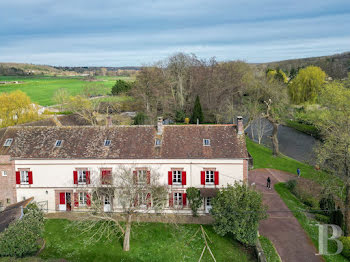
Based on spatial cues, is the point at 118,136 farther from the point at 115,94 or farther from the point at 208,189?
the point at 115,94

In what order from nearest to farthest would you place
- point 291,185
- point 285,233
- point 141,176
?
point 285,233 → point 141,176 → point 291,185

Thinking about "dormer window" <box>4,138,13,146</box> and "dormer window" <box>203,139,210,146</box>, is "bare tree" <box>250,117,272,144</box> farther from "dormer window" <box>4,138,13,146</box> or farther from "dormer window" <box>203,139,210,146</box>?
"dormer window" <box>4,138,13,146</box>

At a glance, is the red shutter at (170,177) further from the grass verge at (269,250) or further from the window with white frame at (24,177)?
the window with white frame at (24,177)

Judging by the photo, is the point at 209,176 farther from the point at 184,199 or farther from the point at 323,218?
the point at 323,218

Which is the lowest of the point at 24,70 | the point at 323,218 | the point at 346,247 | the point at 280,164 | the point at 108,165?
the point at 346,247

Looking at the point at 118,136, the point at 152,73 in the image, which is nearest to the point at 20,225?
the point at 118,136

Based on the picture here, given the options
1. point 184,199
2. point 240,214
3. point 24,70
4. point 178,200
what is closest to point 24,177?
point 178,200

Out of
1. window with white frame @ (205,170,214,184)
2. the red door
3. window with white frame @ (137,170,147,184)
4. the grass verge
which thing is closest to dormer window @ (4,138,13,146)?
the red door
